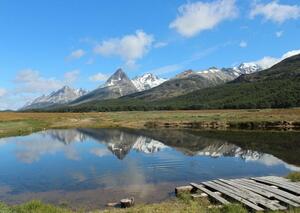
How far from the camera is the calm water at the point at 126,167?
2603cm

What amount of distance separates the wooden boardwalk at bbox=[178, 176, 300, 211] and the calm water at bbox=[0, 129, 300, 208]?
3.37 metres

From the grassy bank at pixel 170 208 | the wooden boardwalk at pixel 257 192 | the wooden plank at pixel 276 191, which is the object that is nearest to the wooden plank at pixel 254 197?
the wooden boardwalk at pixel 257 192

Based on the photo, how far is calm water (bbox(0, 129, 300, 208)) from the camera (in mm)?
26031

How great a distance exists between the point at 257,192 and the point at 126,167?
60.0 ft

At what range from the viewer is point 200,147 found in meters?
53.8

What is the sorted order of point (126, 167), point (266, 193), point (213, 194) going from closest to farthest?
point (266, 193) < point (213, 194) < point (126, 167)

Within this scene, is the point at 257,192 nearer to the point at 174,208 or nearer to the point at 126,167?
the point at 174,208

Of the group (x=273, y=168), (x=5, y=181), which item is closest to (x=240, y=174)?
(x=273, y=168)

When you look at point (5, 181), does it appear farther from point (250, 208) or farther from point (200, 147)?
point (200, 147)

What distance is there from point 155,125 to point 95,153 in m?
55.1

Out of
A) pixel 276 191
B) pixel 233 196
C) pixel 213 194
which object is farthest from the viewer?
pixel 213 194

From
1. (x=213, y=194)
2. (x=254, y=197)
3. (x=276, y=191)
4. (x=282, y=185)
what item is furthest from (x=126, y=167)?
(x=254, y=197)

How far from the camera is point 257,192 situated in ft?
67.5

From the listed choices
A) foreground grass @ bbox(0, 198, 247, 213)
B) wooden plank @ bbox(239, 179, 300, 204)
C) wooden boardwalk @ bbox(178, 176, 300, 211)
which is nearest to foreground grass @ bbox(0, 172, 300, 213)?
foreground grass @ bbox(0, 198, 247, 213)
